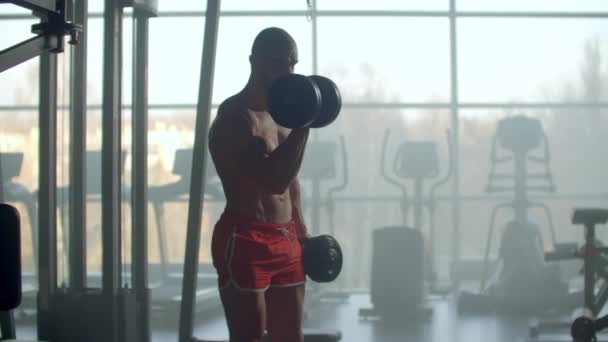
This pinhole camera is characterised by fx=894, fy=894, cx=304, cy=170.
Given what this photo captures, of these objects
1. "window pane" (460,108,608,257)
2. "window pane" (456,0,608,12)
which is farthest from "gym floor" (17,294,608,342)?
"window pane" (456,0,608,12)

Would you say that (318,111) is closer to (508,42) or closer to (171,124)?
(171,124)

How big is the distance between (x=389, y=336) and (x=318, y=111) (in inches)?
115

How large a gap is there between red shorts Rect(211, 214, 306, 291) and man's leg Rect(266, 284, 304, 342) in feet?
0.07

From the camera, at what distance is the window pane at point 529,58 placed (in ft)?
23.9

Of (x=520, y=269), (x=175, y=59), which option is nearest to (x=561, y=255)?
(x=520, y=269)

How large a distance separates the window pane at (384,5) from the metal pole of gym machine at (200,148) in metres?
3.54

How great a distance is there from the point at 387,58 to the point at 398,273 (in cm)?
250

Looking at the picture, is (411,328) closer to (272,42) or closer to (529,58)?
(272,42)

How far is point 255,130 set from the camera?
2.31 meters

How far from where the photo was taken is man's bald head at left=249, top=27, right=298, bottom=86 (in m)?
2.33

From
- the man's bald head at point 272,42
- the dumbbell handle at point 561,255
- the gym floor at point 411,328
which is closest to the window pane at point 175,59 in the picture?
the gym floor at point 411,328

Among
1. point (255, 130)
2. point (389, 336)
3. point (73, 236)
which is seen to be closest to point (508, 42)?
point (389, 336)

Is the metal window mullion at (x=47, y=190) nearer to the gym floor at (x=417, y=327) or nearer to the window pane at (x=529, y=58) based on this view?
the gym floor at (x=417, y=327)

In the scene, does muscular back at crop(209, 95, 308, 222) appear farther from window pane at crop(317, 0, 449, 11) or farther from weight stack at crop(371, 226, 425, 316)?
window pane at crop(317, 0, 449, 11)
